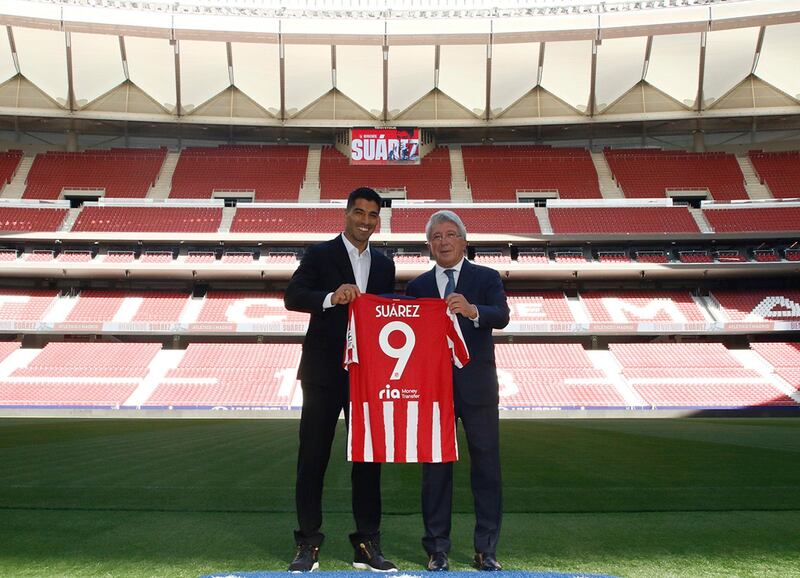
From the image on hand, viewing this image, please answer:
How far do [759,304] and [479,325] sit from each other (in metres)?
26.7

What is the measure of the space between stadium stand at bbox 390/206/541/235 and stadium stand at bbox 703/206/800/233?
7.46 m

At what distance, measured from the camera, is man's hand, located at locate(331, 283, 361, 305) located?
3619mm

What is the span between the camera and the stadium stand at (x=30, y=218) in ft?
87.6

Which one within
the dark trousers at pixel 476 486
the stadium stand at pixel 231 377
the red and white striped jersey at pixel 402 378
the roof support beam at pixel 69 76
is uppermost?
the roof support beam at pixel 69 76

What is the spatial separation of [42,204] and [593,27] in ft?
79.2

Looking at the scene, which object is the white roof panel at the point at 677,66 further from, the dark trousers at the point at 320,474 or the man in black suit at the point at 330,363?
the dark trousers at the point at 320,474

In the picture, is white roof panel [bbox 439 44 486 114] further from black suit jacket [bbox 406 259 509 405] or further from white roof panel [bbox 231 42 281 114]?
black suit jacket [bbox 406 259 509 405]

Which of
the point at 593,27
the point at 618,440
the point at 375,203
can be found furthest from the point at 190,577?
the point at 593,27

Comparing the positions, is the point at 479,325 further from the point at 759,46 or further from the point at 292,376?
the point at 759,46

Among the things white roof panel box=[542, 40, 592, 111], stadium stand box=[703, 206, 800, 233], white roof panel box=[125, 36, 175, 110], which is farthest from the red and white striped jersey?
white roof panel box=[125, 36, 175, 110]

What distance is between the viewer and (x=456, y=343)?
3.75 m

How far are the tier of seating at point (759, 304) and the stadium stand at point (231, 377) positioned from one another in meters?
17.4

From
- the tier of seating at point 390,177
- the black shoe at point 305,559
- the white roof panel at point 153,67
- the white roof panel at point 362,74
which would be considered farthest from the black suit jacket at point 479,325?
the white roof panel at point 153,67

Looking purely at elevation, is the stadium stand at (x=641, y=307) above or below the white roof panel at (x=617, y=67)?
below
